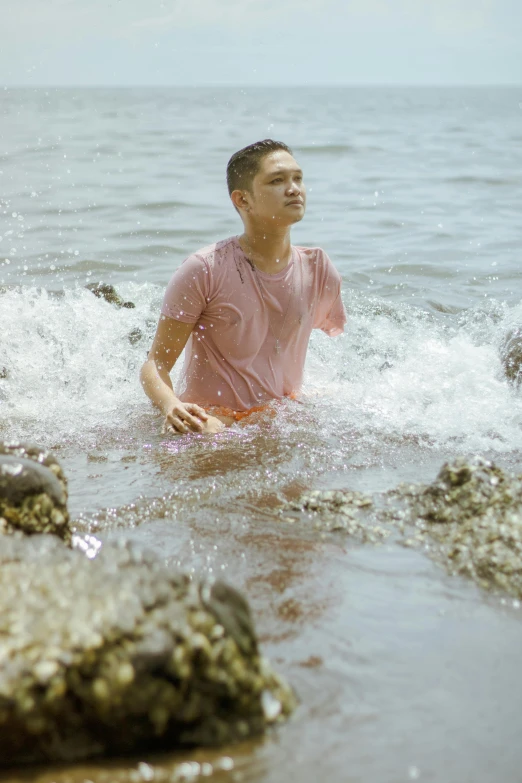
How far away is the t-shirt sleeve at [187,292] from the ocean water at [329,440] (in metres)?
0.63

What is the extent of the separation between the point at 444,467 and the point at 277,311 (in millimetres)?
2004

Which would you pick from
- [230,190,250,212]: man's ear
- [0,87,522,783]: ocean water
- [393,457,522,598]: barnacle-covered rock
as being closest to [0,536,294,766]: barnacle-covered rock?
[0,87,522,783]: ocean water

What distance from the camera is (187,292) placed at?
480 centimetres

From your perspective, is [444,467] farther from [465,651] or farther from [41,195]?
[41,195]

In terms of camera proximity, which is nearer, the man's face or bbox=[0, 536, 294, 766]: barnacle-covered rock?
bbox=[0, 536, 294, 766]: barnacle-covered rock

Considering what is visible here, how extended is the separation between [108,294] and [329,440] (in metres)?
4.40

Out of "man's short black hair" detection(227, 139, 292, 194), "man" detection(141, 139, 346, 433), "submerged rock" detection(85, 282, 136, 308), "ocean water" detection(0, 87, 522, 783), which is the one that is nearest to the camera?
"ocean water" detection(0, 87, 522, 783)

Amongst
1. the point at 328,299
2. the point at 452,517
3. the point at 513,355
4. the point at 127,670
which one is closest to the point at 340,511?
the point at 452,517

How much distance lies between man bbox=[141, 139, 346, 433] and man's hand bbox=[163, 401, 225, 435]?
249 mm

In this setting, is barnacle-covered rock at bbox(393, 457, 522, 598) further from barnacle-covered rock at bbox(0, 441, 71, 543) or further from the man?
the man

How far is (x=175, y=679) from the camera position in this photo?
186 cm

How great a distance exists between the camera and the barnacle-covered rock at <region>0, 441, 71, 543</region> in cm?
268

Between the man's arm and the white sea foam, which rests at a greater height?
the man's arm

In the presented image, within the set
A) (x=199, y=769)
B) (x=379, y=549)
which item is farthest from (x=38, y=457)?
(x=199, y=769)
